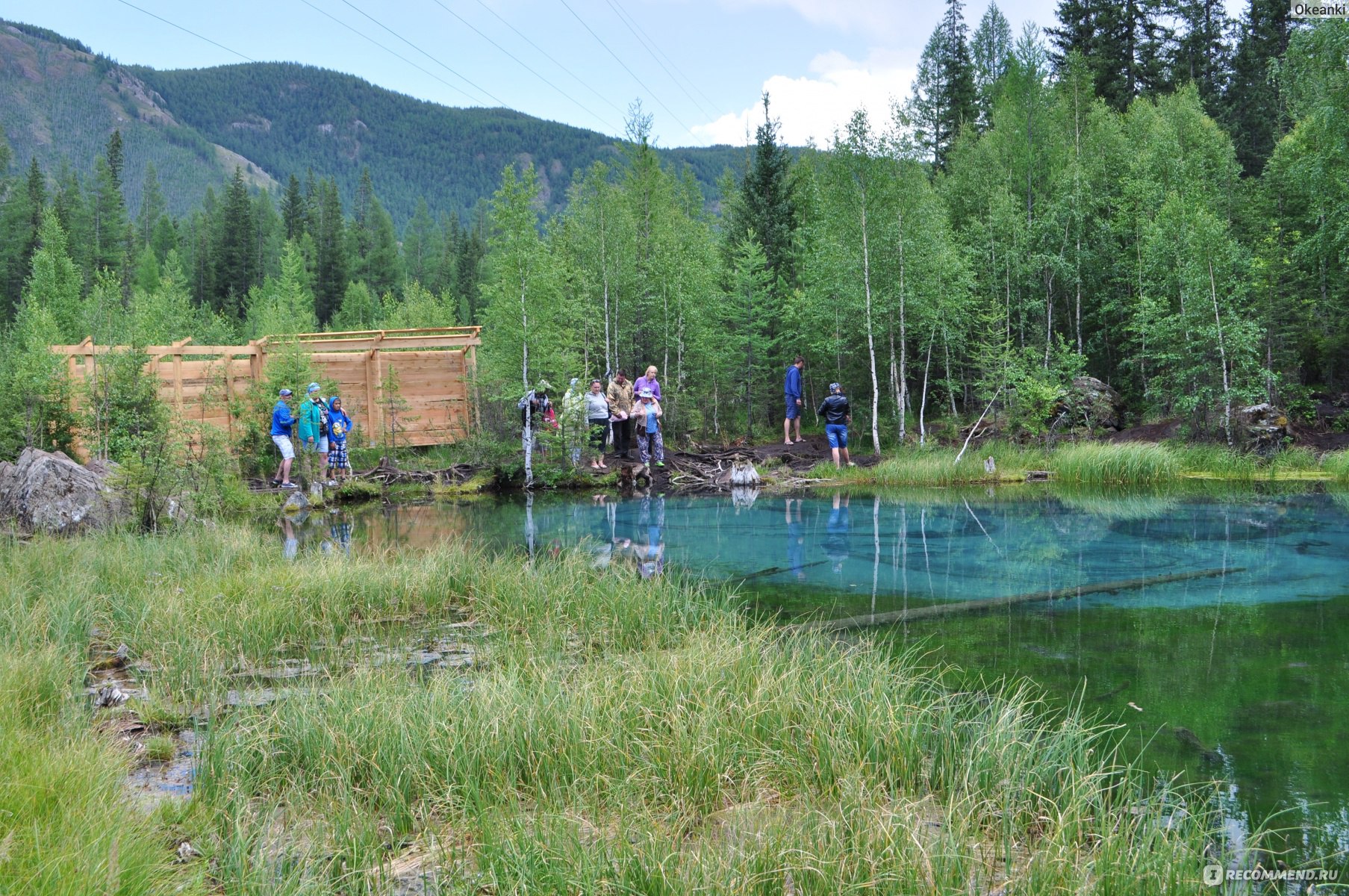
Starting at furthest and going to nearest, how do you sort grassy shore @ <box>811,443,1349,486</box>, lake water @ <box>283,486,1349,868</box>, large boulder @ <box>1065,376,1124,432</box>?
1. large boulder @ <box>1065,376,1124,432</box>
2. grassy shore @ <box>811,443,1349,486</box>
3. lake water @ <box>283,486,1349,868</box>

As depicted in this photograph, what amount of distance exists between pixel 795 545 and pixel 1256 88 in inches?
1380

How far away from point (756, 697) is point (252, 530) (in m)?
10.1

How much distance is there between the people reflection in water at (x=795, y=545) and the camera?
34.1 feet

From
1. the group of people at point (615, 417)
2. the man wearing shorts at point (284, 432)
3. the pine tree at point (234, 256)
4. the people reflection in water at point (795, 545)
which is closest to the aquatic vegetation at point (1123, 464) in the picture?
the group of people at point (615, 417)

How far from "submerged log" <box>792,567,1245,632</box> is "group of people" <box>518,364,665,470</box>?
1171cm

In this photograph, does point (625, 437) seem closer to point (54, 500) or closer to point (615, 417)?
point (615, 417)

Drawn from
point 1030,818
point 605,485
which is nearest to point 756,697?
point 1030,818

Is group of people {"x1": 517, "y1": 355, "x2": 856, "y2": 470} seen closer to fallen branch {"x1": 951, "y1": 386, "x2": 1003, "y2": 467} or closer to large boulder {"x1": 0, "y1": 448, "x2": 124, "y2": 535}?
fallen branch {"x1": 951, "y1": 386, "x2": 1003, "y2": 467}

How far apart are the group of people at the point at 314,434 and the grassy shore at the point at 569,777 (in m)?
11.2

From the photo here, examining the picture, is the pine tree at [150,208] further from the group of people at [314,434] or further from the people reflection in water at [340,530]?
the people reflection in water at [340,530]

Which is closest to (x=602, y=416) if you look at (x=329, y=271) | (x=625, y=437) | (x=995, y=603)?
(x=625, y=437)

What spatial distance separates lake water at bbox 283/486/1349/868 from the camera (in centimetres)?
503

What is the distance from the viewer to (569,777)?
13.8 feet

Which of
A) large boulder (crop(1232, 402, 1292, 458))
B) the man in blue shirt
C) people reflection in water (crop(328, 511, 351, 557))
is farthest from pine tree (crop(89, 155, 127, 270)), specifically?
large boulder (crop(1232, 402, 1292, 458))
